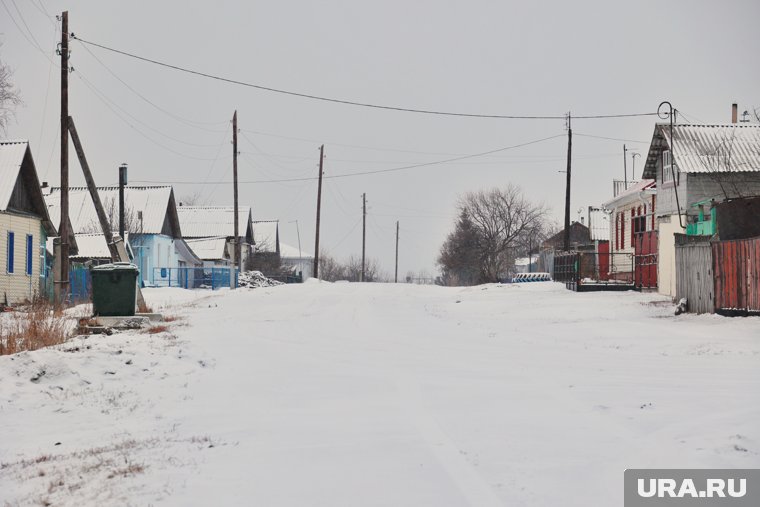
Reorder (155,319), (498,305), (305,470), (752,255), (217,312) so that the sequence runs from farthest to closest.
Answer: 1. (498,305)
2. (217,312)
3. (155,319)
4. (752,255)
5. (305,470)

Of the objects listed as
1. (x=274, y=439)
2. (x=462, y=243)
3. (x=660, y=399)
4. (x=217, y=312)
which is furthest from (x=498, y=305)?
(x=462, y=243)

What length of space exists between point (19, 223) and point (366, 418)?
27661mm

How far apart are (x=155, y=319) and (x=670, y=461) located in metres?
15.9

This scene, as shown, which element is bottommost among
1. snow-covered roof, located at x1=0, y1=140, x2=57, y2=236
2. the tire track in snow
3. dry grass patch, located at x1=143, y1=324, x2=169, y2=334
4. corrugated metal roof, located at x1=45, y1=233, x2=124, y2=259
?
the tire track in snow

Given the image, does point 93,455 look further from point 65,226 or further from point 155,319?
point 65,226

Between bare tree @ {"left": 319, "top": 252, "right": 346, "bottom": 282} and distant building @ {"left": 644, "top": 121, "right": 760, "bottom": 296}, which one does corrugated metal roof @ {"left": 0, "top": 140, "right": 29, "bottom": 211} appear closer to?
distant building @ {"left": 644, "top": 121, "right": 760, "bottom": 296}

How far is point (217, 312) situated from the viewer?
24.3 meters

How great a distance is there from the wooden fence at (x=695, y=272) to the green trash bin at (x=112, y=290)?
43.8 ft

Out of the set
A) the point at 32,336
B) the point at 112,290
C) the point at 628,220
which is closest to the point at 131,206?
the point at 628,220

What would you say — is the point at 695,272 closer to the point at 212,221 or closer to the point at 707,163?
the point at 707,163

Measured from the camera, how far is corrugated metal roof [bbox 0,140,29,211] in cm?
2997

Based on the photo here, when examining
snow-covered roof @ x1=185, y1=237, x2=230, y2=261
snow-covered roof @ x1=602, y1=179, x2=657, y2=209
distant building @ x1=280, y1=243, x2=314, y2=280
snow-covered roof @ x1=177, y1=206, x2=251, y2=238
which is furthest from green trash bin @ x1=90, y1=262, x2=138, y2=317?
distant building @ x1=280, y1=243, x2=314, y2=280

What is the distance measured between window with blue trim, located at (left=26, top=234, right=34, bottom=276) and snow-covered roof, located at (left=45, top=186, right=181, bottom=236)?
22.3 metres

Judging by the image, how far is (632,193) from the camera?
4106 cm
